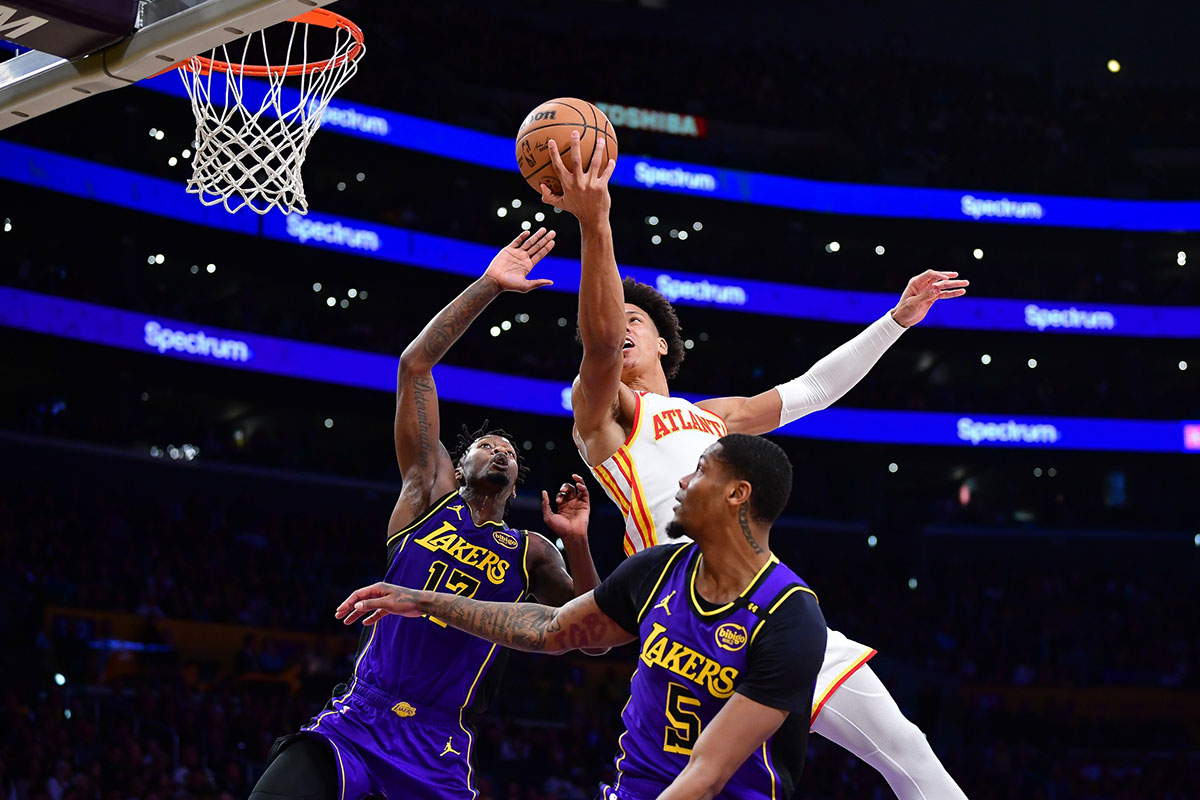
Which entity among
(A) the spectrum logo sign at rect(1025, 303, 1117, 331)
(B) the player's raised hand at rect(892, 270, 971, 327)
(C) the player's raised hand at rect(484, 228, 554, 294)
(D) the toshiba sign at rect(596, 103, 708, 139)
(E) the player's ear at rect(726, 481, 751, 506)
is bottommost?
(E) the player's ear at rect(726, 481, 751, 506)

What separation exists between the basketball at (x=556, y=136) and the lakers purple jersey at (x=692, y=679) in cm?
175

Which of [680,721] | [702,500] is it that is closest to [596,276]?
[702,500]

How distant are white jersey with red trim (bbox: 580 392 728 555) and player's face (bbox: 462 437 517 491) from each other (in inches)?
35.3

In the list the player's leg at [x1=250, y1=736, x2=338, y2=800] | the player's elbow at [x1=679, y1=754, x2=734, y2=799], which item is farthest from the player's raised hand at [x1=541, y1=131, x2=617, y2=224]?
the player's leg at [x1=250, y1=736, x2=338, y2=800]

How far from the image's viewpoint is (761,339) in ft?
→ 104

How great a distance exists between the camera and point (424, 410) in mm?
6133

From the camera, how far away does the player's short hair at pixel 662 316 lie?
591cm

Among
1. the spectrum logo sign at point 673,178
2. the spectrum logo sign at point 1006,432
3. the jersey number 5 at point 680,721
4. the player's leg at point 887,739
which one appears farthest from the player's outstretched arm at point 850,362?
the spectrum logo sign at point 1006,432

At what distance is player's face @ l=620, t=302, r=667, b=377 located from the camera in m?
5.55

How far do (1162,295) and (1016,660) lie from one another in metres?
11.0

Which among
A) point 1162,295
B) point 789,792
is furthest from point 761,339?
point 789,792

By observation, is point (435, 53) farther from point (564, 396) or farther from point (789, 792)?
point (789, 792)

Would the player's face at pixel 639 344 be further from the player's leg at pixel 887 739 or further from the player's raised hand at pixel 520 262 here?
the player's leg at pixel 887 739

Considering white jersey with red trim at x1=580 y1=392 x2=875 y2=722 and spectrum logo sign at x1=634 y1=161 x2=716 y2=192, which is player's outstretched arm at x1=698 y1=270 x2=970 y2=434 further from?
spectrum logo sign at x1=634 y1=161 x2=716 y2=192
